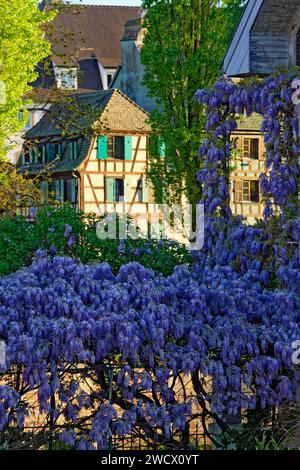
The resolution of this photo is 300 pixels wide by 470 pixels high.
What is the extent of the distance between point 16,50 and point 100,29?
48147mm

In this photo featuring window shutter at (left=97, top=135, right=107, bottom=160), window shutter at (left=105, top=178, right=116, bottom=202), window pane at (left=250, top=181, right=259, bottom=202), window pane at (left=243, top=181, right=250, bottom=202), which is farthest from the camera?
window shutter at (left=105, top=178, right=116, bottom=202)

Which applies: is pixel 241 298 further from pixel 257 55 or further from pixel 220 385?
pixel 257 55

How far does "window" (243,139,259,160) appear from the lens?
47.9 meters

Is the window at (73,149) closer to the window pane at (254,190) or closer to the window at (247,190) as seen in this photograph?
the window at (247,190)

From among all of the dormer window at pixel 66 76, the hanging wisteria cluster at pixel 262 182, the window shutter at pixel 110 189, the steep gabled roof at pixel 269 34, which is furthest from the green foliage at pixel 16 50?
the window shutter at pixel 110 189

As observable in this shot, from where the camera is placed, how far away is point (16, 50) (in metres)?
25.7

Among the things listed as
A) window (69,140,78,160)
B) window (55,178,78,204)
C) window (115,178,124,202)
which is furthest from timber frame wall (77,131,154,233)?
window (55,178,78,204)

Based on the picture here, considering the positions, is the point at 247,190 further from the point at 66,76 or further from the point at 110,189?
the point at 66,76

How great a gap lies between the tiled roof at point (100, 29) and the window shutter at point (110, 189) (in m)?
21.0

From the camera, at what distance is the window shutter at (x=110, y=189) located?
4916 cm

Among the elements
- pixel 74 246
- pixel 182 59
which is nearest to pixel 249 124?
pixel 182 59

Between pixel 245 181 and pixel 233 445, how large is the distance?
3657cm

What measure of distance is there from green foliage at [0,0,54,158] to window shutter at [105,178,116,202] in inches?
893

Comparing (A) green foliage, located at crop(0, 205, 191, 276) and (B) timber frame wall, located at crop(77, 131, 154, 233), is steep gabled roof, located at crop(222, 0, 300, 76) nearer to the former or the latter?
(A) green foliage, located at crop(0, 205, 191, 276)
